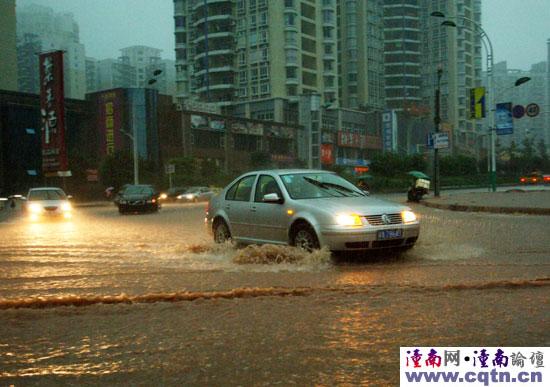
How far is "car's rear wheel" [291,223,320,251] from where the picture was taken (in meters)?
8.46

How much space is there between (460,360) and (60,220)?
2158cm

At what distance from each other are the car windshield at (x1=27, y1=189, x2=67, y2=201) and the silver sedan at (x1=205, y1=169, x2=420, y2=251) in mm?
14931

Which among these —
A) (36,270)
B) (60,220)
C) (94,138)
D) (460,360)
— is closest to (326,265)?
(36,270)

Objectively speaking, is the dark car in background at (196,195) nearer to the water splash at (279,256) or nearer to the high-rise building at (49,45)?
the water splash at (279,256)

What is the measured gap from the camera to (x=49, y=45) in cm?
12425

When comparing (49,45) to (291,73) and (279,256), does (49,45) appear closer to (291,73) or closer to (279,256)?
(291,73)

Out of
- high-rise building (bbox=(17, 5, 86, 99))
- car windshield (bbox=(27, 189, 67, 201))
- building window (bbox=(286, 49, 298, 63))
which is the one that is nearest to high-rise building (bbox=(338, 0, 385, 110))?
building window (bbox=(286, 49, 298, 63))

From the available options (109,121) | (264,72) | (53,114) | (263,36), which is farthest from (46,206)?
(263,36)

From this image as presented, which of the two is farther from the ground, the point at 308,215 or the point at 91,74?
the point at 91,74

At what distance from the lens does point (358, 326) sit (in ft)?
15.5

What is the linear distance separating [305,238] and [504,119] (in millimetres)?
30263

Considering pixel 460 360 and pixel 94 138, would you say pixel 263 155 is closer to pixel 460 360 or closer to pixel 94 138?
pixel 94 138

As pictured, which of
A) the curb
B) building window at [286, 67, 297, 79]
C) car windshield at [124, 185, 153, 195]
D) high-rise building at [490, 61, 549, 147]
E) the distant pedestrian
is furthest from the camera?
high-rise building at [490, 61, 549, 147]

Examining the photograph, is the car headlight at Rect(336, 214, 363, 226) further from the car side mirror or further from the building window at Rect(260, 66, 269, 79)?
the building window at Rect(260, 66, 269, 79)
